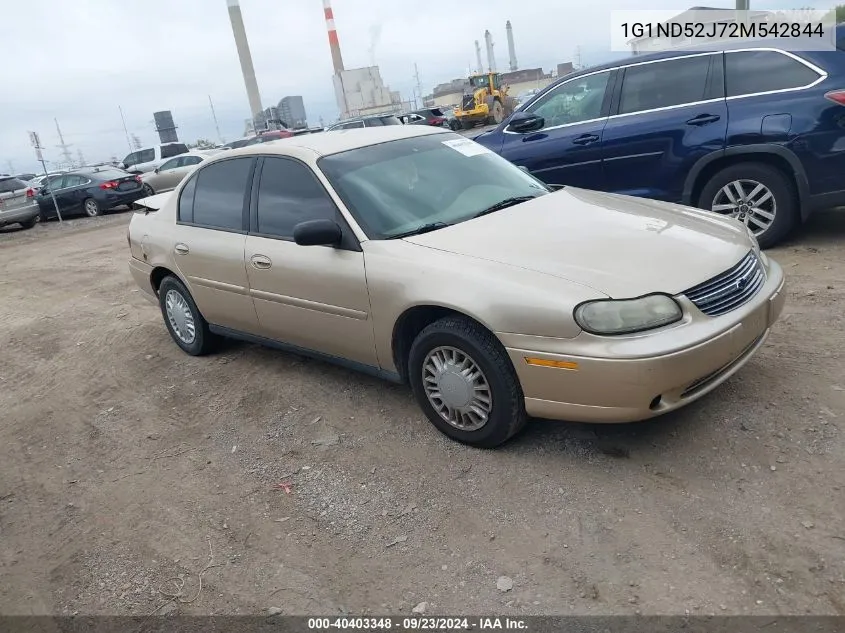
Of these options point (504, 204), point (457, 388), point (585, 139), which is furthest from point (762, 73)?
point (457, 388)

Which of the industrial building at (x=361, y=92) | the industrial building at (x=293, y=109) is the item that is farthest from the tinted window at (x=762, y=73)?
the industrial building at (x=293, y=109)

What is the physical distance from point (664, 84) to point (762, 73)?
32.9 inches

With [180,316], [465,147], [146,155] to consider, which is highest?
[146,155]

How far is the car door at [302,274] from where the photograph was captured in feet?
12.9

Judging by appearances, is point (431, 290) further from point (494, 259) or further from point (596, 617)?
point (596, 617)

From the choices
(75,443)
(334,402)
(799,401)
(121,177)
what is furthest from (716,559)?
(121,177)

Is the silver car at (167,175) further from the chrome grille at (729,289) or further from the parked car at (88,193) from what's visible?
the chrome grille at (729,289)

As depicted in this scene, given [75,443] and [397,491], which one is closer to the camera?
[397,491]

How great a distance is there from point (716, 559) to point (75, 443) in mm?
3856

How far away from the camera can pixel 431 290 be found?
347cm

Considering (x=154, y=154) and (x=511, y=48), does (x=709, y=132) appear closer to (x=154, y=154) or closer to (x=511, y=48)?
(x=154, y=154)

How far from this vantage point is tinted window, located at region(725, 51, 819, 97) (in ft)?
19.0

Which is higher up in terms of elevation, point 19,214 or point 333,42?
point 333,42

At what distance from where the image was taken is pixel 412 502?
3309 mm
